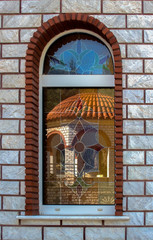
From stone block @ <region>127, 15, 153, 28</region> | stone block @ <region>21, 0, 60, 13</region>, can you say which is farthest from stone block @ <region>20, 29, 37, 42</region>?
stone block @ <region>127, 15, 153, 28</region>

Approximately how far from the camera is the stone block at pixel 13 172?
6703 mm

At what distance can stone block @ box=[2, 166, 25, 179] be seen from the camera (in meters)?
6.70

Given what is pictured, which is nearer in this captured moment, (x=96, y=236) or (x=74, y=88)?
(x=96, y=236)

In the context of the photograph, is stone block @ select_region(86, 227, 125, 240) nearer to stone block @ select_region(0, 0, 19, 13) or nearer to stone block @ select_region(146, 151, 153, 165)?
stone block @ select_region(146, 151, 153, 165)

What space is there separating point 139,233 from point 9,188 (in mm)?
2147

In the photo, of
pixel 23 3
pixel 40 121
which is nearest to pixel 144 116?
pixel 40 121

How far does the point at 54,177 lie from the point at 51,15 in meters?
2.64

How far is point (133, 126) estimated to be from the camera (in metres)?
6.69

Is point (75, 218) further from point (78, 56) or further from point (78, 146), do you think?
point (78, 56)

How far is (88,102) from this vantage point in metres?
7.04

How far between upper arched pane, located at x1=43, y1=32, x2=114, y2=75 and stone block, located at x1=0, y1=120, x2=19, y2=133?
3.45 ft

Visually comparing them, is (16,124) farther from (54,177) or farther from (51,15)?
(51,15)

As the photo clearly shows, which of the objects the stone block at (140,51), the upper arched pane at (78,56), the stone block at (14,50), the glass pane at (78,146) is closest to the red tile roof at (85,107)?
Result: the glass pane at (78,146)

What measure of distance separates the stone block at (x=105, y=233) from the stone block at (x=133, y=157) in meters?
1.05
